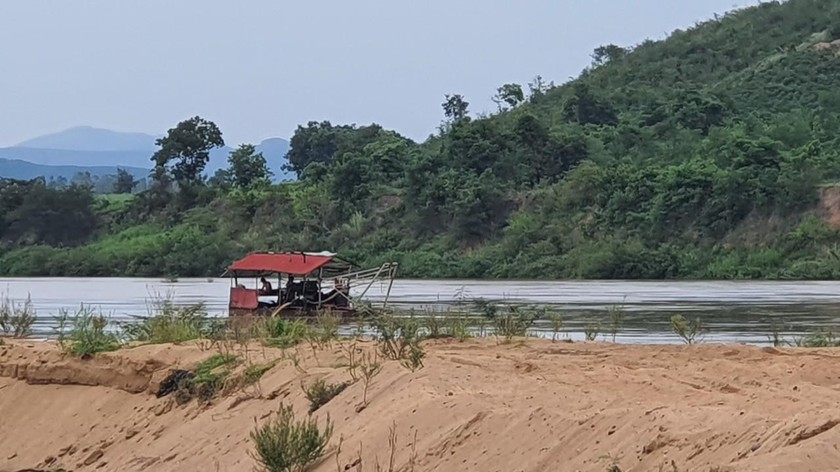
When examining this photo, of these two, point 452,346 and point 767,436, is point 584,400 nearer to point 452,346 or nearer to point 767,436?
point 767,436

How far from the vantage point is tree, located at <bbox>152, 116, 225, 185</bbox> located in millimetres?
74062

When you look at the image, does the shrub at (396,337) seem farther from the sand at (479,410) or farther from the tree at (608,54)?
the tree at (608,54)

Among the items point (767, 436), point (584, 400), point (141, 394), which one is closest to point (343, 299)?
point (141, 394)

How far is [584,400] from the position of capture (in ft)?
33.8

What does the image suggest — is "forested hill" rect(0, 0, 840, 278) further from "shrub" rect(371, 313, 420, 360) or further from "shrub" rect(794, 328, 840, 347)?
"shrub" rect(371, 313, 420, 360)

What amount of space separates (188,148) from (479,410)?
65834 millimetres

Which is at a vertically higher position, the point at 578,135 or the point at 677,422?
the point at 578,135

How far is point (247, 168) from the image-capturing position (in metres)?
75.9

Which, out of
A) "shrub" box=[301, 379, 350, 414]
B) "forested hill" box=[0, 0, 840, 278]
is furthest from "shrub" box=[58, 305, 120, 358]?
"forested hill" box=[0, 0, 840, 278]

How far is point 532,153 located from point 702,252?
13.3 meters

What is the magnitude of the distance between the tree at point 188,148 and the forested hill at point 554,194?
0.12 metres

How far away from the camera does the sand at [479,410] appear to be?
8.75 m

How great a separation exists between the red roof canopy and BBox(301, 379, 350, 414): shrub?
65.2 ft

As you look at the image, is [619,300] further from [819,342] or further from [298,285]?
[819,342]
